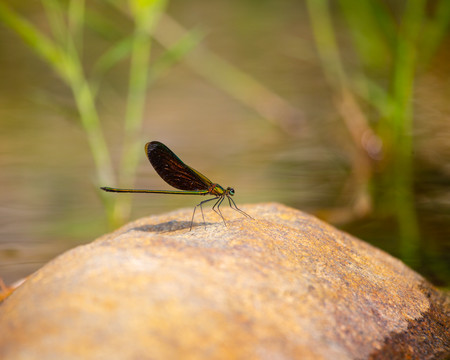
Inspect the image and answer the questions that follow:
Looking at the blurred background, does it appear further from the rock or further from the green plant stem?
the rock

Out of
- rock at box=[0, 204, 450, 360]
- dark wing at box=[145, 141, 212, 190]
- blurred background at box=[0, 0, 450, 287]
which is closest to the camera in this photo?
rock at box=[0, 204, 450, 360]

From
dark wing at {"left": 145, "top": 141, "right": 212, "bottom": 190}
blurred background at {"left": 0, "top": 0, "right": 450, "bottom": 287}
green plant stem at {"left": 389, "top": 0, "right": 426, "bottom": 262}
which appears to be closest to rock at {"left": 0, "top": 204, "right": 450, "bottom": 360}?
dark wing at {"left": 145, "top": 141, "right": 212, "bottom": 190}

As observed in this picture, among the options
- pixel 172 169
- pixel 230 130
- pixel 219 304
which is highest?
pixel 230 130

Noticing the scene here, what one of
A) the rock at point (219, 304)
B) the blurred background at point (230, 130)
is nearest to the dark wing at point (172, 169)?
the rock at point (219, 304)

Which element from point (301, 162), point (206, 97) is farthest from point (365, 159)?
point (206, 97)

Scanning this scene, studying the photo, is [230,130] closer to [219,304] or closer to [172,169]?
[172,169]

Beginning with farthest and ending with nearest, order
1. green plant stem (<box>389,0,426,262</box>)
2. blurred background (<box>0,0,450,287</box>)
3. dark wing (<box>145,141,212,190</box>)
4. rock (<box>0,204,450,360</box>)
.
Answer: green plant stem (<box>389,0,426,262</box>)
blurred background (<box>0,0,450,287</box>)
dark wing (<box>145,141,212,190</box>)
rock (<box>0,204,450,360</box>)

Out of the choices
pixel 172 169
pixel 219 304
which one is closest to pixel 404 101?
pixel 172 169

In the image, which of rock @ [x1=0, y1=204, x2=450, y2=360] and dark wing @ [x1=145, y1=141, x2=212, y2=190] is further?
dark wing @ [x1=145, y1=141, x2=212, y2=190]
